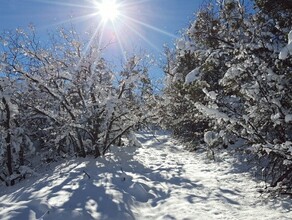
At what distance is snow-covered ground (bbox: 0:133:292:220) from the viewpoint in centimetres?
621

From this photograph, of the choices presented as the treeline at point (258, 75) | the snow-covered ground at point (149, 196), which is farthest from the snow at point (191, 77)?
the snow-covered ground at point (149, 196)

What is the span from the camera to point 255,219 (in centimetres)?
566

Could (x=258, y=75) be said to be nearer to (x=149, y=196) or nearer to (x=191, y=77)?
(x=191, y=77)

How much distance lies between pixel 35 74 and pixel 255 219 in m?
10.7

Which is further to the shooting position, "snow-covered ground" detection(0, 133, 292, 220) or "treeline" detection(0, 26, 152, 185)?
"treeline" detection(0, 26, 152, 185)

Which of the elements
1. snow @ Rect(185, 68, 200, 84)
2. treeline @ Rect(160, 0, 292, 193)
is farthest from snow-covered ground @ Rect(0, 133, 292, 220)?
snow @ Rect(185, 68, 200, 84)

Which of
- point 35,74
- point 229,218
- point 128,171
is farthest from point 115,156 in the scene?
point 229,218

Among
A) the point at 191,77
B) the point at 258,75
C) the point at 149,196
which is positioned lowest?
the point at 149,196

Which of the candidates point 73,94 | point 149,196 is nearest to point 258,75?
point 149,196

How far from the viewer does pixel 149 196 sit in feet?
26.2

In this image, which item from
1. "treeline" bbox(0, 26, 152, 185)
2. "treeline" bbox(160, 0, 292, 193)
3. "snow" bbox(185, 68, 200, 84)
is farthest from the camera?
"treeline" bbox(0, 26, 152, 185)

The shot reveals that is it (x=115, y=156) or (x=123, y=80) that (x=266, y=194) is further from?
(x=123, y=80)

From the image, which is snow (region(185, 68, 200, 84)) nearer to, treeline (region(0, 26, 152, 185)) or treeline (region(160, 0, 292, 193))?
treeline (region(160, 0, 292, 193))

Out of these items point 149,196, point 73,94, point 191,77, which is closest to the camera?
point 191,77
